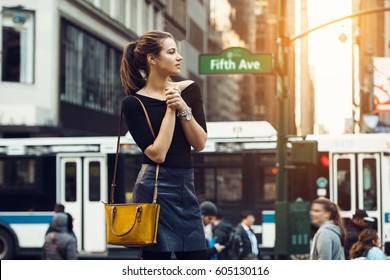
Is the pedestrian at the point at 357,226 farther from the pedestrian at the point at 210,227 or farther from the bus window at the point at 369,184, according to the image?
the bus window at the point at 369,184

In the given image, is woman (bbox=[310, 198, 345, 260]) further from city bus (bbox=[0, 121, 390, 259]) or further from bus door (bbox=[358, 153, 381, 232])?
bus door (bbox=[358, 153, 381, 232])

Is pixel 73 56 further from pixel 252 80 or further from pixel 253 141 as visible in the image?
pixel 253 141

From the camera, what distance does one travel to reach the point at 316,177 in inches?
436

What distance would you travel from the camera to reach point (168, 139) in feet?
8.18

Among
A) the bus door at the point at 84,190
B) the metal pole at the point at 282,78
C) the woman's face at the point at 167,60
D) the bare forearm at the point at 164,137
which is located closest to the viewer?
the bare forearm at the point at 164,137

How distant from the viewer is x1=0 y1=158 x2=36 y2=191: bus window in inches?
373

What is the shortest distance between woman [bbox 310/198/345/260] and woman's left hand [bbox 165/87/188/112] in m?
3.11

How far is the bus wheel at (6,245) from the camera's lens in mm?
11354

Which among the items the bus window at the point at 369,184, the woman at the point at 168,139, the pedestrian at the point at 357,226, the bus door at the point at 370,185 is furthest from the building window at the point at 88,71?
the woman at the point at 168,139

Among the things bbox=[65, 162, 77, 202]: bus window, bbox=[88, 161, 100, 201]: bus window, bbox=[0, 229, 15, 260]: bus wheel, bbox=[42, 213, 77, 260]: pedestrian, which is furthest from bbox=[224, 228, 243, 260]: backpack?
bbox=[0, 229, 15, 260]: bus wheel

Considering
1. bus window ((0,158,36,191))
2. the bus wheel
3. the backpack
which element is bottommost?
the bus wheel

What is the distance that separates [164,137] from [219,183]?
799cm

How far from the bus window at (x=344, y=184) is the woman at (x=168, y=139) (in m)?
7.89
